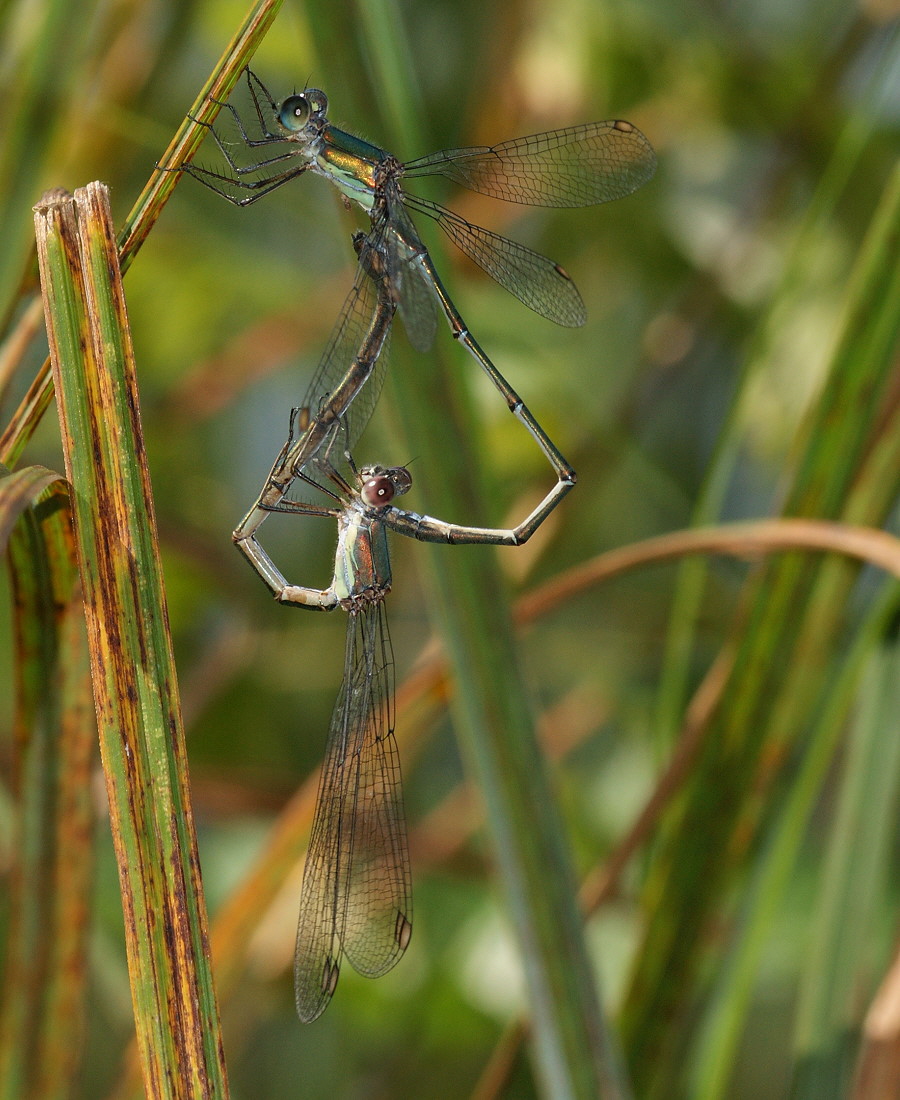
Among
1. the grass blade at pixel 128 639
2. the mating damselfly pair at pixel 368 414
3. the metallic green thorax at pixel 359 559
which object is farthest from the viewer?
the metallic green thorax at pixel 359 559

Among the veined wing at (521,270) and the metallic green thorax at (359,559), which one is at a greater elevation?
Result: the veined wing at (521,270)

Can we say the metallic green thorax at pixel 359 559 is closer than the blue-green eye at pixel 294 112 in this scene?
No

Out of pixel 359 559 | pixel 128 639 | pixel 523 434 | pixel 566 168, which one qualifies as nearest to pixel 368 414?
pixel 359 559

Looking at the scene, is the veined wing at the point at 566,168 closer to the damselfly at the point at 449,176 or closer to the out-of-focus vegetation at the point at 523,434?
the damselfly at the point at 449,176

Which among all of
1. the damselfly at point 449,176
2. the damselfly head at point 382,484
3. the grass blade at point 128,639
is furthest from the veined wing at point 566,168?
the grass blade at point 128,639

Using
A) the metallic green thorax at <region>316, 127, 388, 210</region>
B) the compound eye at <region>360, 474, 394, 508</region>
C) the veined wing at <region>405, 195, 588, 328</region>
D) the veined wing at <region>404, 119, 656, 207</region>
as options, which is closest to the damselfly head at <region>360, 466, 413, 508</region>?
the compound eye at <region>360, 474, 394, 508</region>

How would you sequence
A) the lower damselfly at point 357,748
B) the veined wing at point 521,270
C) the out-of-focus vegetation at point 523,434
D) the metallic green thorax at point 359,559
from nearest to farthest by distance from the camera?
the lower damselfly at point 357,748 < the metallic green thorax at point 359,559 < the veined wing at point 521,270 < the out-of-focus vegetation at point 523,434
